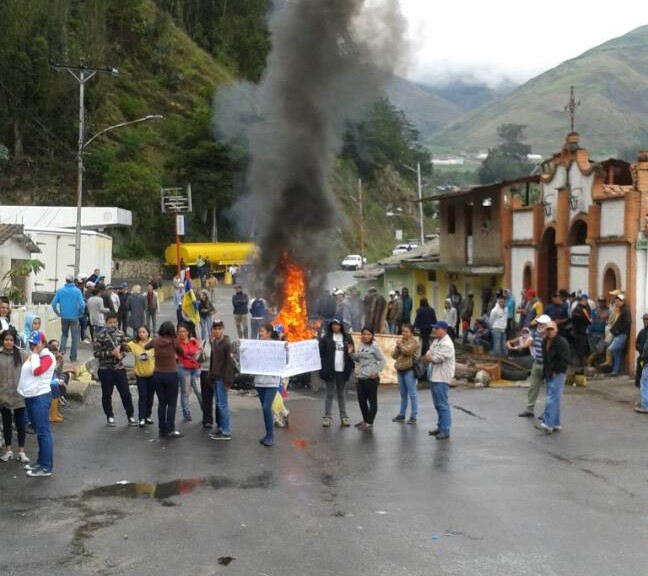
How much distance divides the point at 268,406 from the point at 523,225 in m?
15.1

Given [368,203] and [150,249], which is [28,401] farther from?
[368,203]

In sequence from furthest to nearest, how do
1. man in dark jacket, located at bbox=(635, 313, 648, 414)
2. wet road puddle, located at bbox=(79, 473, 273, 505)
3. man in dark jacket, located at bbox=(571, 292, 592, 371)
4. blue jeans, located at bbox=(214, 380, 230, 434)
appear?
man in dark jacket, located at bbox=(571, 292, 592, 371), man in dark jacket, located at bbox=(635, 313, 648, 414), blue jeans, located at bbox=(214, 380, 230, 434), wet road puddle, located at bbox=(79, 473, 273, 505)

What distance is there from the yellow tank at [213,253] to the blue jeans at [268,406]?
42.3 metres

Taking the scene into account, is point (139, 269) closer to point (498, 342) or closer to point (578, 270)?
point (498, 342)

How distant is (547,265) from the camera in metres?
24.6

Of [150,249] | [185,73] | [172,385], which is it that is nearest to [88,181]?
[150,249]

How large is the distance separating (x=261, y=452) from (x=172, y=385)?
171 centimetres

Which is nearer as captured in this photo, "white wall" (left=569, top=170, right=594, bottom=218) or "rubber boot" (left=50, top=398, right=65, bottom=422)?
"rubber boot" (left=50, top=398, right=65, bottom=422)

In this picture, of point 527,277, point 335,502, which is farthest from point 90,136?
point 335,502

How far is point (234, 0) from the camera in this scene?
286ft

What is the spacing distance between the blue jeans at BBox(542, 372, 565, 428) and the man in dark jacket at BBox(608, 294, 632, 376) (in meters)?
5.86

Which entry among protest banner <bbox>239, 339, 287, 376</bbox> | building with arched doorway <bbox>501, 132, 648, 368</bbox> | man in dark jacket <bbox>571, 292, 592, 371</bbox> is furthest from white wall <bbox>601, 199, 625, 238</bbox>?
protest banner <bbox>239, 339, 287, 376</bbox>

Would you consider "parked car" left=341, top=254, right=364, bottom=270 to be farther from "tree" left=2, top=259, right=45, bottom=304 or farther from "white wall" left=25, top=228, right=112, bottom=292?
"tree" left=2, top=259, right=45, bottom=304

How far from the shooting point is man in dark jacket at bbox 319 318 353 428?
1388cm
